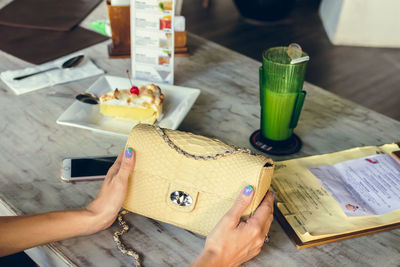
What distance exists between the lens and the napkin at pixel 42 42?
1.41 meters

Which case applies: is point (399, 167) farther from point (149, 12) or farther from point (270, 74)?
point (149, 12)

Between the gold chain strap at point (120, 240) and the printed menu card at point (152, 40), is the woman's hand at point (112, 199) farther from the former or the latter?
the printed menu card at point (152, 40)

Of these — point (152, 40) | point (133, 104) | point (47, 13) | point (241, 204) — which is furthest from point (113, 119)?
point (47, 13)

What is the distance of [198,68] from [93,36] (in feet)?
1.51

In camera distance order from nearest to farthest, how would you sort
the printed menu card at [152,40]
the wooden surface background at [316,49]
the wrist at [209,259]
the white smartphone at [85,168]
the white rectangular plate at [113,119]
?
the wrist at [209,259]
the white smartphone at [85,168]
the white rectangular plate at [113,119]
the printed menu card at [152,40]
the wooden surface background at [316,49]

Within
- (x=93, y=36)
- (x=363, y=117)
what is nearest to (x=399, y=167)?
(x=363, y=117)

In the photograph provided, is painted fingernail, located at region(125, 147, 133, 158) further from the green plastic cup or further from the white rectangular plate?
the green plastic cup

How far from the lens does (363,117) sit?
1165mm

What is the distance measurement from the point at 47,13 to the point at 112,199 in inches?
49.3

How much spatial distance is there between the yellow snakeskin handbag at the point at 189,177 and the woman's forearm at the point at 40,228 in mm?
89

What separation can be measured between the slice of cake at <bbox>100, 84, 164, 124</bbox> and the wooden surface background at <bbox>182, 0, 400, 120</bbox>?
6.22ft

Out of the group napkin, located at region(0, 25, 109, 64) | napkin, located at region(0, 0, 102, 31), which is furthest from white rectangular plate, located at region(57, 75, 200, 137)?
napkin, located at region(0, 0, 102, 31)

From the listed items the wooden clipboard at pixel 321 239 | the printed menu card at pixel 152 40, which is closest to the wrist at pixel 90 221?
the wooden clipboard at pixel 321 239

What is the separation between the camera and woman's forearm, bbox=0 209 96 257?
2.31 ft
